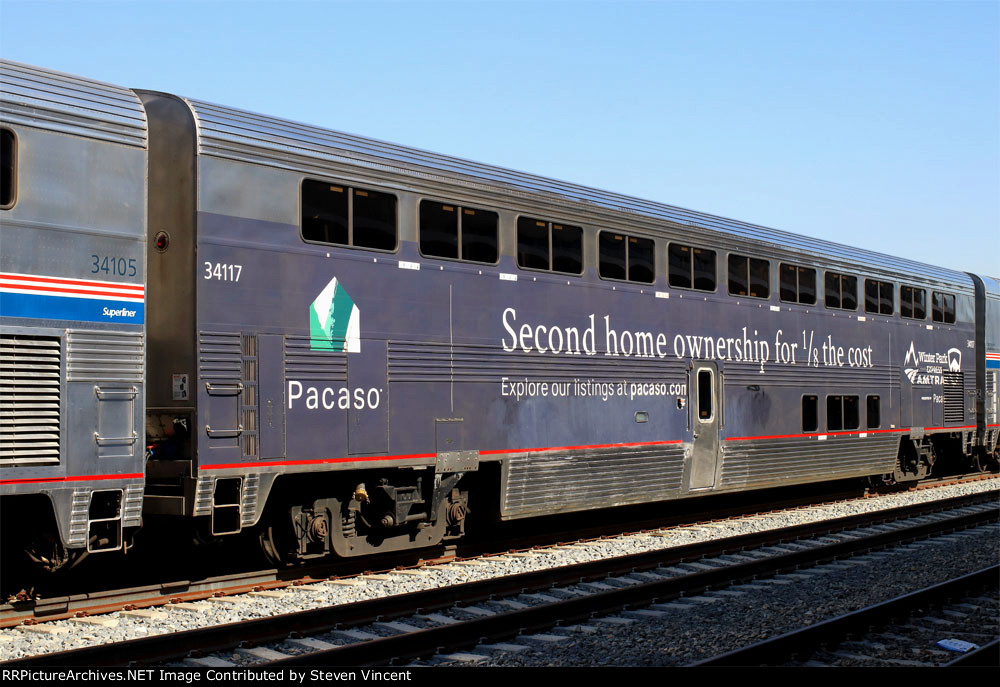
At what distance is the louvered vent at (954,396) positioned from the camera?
19812 millimetres

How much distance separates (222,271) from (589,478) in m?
5.37

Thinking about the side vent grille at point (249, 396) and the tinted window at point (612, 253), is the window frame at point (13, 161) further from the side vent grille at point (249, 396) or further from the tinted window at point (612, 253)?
the tinted window at point (612, 253)

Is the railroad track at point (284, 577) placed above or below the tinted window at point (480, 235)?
below

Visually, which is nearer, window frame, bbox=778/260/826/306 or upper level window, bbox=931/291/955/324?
window frame, bbox=778/260/826/306

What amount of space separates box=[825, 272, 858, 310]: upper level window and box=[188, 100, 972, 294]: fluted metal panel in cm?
70

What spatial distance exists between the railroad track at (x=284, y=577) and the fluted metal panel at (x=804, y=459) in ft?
2.57

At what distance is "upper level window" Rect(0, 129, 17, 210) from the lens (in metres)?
7.49

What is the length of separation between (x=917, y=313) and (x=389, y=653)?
15188mm

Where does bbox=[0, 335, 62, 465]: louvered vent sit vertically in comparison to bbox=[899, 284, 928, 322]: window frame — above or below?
below

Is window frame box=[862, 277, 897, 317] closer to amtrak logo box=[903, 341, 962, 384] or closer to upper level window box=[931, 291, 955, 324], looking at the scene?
amtrak logo box=[903, 341, 962, 384]

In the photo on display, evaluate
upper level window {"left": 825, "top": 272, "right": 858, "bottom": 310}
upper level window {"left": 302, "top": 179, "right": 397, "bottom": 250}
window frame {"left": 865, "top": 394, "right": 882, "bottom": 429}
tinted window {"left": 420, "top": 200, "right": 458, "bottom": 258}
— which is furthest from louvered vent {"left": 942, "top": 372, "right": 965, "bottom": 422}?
upper level window {"left": 302, "top": 179, "right": 397, "bottom": 250}

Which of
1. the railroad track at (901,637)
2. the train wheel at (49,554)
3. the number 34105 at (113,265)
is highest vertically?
the number 34105 at (113,265)

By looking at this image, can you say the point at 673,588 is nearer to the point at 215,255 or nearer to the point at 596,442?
the point at 596,442

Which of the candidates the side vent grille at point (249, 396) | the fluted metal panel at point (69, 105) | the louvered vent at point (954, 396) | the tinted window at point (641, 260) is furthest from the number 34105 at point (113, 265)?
the louvered vent at point (954, 396)
